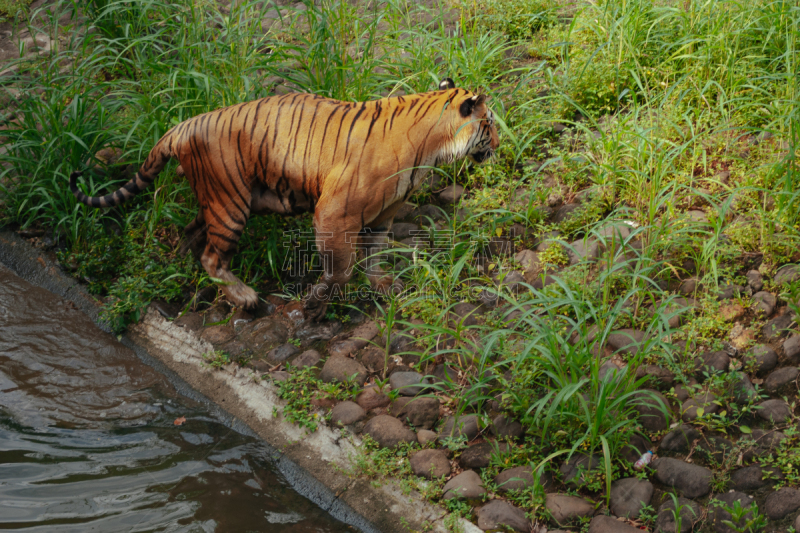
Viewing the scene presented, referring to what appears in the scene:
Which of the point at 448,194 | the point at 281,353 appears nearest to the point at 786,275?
the point at 448,194

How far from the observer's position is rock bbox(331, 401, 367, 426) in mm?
3283

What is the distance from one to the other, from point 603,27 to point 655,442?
10.2ft

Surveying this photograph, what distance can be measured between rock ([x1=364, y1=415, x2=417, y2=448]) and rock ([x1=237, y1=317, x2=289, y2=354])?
3.17ft

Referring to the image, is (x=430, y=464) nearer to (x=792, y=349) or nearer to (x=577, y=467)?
(x=577, y=467)

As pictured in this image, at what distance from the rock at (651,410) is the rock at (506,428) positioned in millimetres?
545

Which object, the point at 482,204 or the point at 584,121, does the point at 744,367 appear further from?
the point at 584,121

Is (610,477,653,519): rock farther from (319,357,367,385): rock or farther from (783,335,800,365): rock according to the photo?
(319,357,367,385): rock

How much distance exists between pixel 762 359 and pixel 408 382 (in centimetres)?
172

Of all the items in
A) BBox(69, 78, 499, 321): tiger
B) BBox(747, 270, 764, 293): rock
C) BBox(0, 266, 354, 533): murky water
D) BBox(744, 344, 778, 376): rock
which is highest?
BBox(69, 78, 499, 321): tiger

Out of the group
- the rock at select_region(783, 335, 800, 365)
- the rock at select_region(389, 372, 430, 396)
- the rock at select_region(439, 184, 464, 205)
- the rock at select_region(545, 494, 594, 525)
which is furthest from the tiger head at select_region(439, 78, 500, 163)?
the rock at select_region(545, 494, 594, 525)

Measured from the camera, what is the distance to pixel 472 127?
3684 mm

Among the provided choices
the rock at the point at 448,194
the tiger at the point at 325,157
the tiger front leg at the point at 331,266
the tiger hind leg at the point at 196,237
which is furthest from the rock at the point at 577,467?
the tiger hind leg at the point at 196,237

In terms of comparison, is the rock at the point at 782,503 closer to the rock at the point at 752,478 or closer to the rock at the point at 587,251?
the rock at the point at 752,478

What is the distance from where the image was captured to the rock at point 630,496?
264cm
